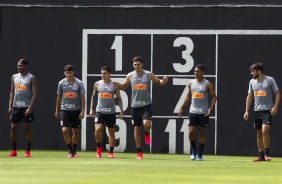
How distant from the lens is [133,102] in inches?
933

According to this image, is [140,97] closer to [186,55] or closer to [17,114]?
[17,114]

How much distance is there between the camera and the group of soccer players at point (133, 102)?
22.9 metres

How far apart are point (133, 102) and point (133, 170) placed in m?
4.79

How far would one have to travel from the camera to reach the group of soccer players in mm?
22938

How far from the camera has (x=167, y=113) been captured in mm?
26406

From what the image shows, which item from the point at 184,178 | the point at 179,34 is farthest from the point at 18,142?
the point at 184,178

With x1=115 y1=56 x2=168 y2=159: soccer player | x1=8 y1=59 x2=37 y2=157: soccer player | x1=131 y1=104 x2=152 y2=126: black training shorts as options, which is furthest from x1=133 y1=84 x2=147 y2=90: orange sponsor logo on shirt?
x1=8 y1=59 x2=37 y2=157: soccer player

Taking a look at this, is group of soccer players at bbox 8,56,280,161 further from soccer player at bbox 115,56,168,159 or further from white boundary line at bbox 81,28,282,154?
white boundary line at bbox 81,28,282,154

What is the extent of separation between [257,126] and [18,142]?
6.80m

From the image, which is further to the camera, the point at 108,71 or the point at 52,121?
the point at 52,121

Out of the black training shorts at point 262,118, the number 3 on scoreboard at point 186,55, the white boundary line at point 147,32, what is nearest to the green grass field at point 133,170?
the black training shorts at point 262,118

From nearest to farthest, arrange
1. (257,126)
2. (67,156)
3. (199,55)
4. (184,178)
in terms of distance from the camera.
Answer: (184,178), (257,126), (67,156), (199,55)

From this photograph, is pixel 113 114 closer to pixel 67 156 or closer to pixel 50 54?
pixel 67 156

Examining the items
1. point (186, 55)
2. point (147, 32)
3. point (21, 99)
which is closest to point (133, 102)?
point (21, 99)
